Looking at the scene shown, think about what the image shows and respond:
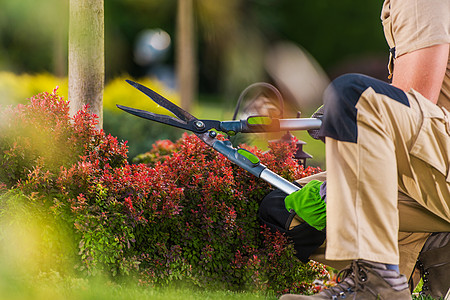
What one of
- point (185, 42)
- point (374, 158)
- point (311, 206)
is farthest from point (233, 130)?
point (185, 42)

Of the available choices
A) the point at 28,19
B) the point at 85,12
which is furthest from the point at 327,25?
the point at 85,12

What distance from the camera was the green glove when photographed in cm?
229

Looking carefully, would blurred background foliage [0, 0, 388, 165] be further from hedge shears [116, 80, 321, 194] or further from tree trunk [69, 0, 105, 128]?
hedge shears [116, 80, 321, 194]

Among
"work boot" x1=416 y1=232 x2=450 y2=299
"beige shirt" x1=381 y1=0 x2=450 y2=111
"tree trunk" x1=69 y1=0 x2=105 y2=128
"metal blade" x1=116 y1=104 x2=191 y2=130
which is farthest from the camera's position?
"tree trunk" x1=69 y1=0 x2=105 y2=128

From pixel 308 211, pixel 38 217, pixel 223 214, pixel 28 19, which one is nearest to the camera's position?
pixel 38 217

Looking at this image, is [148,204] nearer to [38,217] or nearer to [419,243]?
[38,217]

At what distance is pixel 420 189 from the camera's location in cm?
210

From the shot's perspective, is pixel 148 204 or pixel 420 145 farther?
pixel 148 204

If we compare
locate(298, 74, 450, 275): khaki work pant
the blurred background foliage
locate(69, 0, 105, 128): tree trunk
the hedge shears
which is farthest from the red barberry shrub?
the blurred background foliage

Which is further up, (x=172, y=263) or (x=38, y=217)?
(x=38, y=217)

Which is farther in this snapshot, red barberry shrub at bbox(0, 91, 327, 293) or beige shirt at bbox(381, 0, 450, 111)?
red barberry shrub at bbox(0, 91, 327, 293)

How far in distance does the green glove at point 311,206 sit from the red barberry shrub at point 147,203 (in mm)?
271

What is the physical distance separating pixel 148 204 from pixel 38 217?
46 cm

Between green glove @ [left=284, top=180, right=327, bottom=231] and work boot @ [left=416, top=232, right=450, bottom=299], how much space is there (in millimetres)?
530
